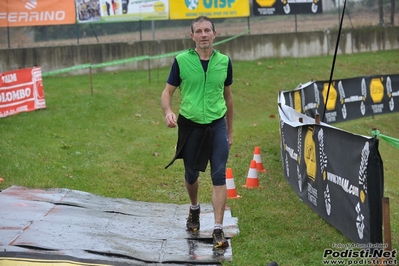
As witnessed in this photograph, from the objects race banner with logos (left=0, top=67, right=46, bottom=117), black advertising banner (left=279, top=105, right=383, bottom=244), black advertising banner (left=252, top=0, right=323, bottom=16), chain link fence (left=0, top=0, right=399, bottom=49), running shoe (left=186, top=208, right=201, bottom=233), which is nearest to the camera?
black advertising banner (left=279, top=105, right=383, bottom=244)

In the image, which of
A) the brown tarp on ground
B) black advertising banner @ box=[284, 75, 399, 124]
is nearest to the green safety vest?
the brown tarp on ground

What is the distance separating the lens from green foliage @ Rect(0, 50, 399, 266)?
8125 millimetres

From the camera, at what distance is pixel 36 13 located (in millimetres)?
26078

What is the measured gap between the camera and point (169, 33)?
2778 centimetres

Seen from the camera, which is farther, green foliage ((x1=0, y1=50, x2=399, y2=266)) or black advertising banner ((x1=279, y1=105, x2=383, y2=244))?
green foliage ((x1=0, y1=50, x2=399, y2=266))

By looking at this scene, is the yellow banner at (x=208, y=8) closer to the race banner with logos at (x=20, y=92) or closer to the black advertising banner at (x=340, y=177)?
the race banner with logos at (x=20, y=92)

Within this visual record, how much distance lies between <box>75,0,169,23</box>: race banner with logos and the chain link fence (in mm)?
232

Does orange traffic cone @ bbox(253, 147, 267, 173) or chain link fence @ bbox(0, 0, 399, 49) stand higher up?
chain link fence @ bbox(0, 0, 399, 49)

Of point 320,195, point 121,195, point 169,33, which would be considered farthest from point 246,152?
point 169,33

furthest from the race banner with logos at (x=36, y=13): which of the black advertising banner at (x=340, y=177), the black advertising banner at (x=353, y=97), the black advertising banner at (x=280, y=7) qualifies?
the black advertising banner at (x=340, y=177)

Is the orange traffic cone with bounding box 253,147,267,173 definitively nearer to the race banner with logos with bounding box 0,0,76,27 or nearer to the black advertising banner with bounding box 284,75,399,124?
the black advertising banner with bounding box 284,75,399,124

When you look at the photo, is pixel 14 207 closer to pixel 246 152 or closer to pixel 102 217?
pixel 102 217

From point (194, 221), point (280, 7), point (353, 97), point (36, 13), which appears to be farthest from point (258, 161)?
point (280, 7)

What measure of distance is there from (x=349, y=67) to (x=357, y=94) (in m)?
7.50
